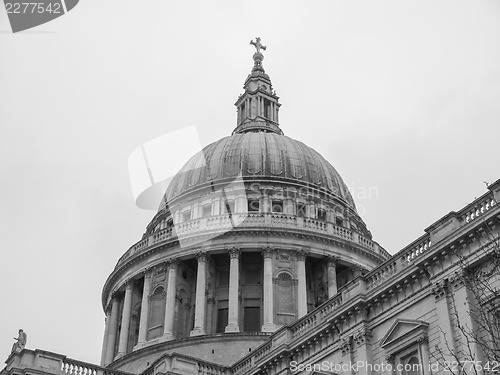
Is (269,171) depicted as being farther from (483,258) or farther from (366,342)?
(483,258)

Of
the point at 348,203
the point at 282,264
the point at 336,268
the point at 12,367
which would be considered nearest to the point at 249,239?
the point at 282,264

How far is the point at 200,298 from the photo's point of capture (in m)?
51.8

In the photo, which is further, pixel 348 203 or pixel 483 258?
pixel 348 203

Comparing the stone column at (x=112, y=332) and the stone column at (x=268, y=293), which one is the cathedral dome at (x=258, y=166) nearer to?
the stone column at (x=268, y=293)

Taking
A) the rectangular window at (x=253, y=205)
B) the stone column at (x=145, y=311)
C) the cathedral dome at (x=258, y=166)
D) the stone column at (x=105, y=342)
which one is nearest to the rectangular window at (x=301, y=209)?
the cathedral dome at (x=258, y=166)

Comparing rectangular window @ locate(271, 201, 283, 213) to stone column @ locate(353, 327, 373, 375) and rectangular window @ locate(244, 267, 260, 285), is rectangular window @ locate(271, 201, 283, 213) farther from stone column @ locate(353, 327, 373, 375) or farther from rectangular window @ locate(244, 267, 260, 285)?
stone column @ locate(353, 327, 373, 375)

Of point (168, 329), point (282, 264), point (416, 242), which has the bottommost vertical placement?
point (416, 242)

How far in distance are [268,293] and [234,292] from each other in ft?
7.84

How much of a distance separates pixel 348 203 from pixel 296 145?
660 cm

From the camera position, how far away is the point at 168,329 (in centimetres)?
5103

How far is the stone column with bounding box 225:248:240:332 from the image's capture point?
49697 mm

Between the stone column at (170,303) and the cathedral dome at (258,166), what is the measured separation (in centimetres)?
811

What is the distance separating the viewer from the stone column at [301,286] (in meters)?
50.7

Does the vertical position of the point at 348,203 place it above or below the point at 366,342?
above
